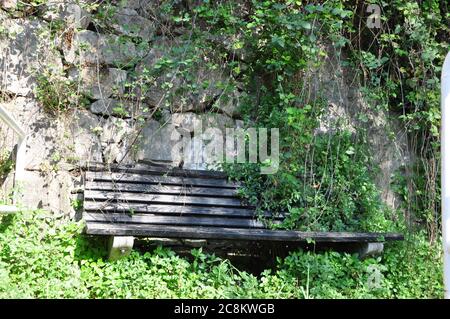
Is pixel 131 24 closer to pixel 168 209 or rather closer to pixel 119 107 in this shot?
pixel 119 107

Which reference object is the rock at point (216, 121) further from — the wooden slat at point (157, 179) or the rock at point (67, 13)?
the rock at point (67, 13)

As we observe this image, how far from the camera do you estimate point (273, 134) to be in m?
5.45

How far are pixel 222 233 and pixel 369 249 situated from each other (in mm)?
1258

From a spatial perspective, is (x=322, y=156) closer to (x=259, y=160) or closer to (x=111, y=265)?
(x=259, y=160)

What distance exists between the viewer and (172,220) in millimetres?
4672

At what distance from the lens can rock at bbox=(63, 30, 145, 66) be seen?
519 centimetres

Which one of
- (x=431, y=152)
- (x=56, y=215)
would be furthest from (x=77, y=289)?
(x=431, y=152)

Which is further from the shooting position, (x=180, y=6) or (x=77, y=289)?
(x=180, y=6)

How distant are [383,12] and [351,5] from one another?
1.13 ft

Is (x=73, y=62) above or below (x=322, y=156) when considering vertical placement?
above

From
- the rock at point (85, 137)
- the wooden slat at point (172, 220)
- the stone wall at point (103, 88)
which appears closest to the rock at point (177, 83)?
the stone wall at point (103, 88)

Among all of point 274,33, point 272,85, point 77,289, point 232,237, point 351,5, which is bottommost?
point 77,289

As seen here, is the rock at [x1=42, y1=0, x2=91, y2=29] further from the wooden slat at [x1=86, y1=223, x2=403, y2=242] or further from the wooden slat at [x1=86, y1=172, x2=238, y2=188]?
the wooden slat at [x1=86, y1=223, x2=403, y2=242]
